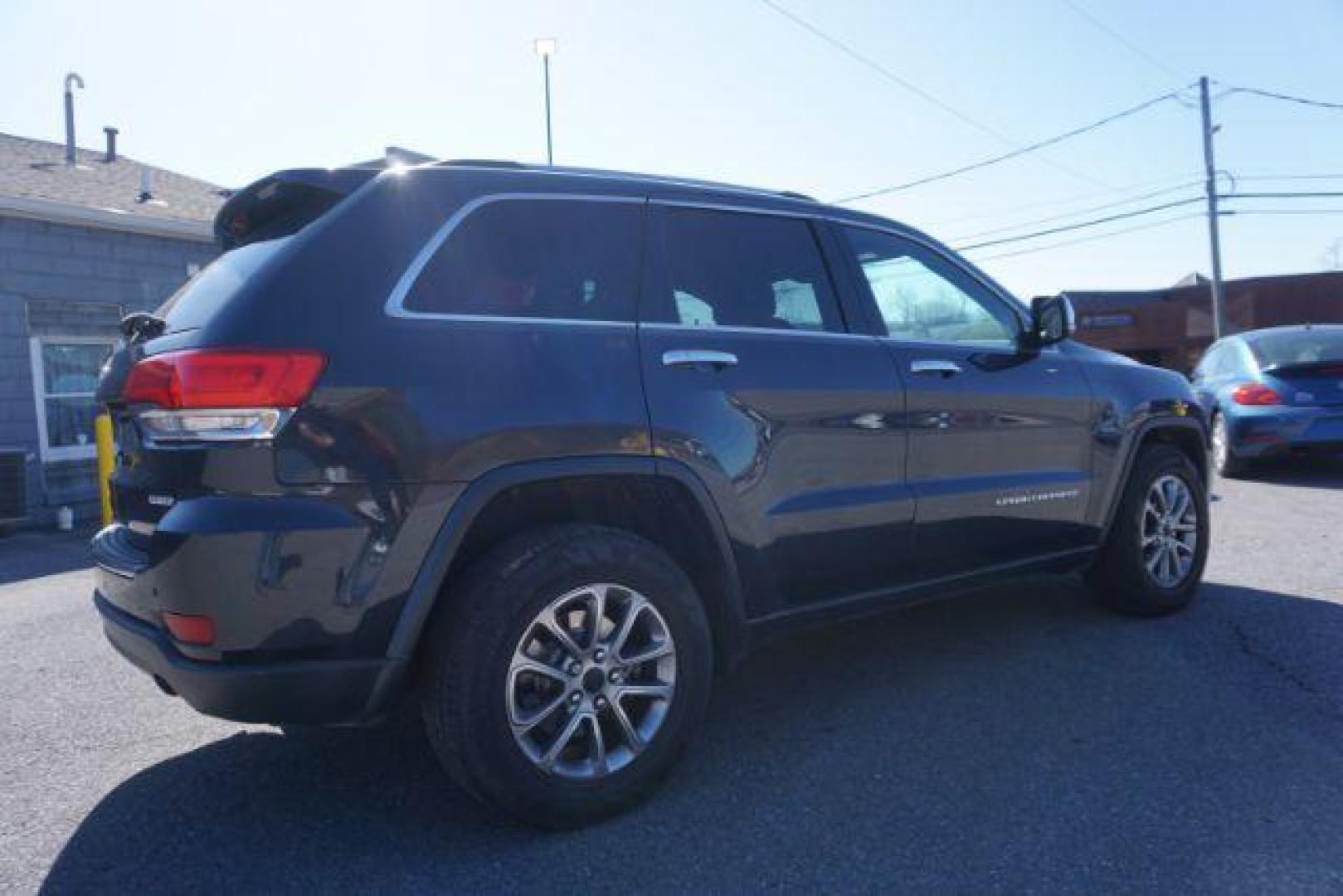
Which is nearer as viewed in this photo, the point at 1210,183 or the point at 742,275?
the point at 742,275

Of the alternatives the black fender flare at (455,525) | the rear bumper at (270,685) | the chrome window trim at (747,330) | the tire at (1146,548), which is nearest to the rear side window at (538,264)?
the chrome window trim at (747,330)

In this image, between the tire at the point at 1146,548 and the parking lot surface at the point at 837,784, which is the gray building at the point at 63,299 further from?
the tire at the point at 1146,548

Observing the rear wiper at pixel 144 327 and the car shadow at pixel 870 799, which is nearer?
the car shadow at pixel 870 799

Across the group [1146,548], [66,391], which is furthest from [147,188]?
[1146,548]

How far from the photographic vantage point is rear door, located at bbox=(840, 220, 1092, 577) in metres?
3.62

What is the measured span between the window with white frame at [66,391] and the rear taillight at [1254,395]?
1181 centimetres

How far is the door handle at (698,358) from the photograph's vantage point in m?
2.92

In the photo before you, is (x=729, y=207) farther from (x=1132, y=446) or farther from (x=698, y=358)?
(x=1132, y=446)

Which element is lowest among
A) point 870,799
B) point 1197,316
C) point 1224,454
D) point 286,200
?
point 870,799

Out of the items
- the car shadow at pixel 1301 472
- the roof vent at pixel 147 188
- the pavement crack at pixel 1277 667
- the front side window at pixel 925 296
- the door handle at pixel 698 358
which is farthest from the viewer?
A: the roof vent at pixel 147 188

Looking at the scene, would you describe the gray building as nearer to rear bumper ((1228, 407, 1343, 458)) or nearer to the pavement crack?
the pavement crack

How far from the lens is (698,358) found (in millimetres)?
2980

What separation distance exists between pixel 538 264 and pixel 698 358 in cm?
56

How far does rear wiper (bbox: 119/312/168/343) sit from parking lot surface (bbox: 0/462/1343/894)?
1.40 meters
